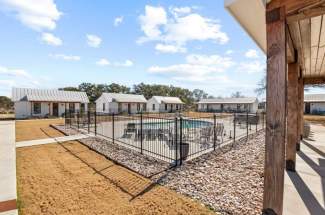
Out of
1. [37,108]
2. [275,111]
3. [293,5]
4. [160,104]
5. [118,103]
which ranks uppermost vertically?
[293,5]

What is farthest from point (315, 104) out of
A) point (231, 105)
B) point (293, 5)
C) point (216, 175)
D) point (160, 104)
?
point (293, 5)

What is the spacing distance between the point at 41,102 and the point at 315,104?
1992 inches

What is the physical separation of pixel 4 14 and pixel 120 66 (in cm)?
3466

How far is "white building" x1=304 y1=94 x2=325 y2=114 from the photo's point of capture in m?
37.4

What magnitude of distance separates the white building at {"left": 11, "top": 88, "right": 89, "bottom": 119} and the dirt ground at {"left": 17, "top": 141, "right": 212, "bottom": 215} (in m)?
22.0

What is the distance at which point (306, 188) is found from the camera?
3.99m

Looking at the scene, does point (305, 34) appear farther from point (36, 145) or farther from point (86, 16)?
point (86, 16)

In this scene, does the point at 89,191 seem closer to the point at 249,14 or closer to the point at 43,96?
the point at 249,14

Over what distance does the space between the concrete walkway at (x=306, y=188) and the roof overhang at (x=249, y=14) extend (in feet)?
9.84

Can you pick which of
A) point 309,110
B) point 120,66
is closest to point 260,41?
point 120,66

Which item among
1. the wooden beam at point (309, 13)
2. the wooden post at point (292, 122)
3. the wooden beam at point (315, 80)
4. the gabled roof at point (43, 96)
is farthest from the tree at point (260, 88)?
the wooden beam at point (309, 13)

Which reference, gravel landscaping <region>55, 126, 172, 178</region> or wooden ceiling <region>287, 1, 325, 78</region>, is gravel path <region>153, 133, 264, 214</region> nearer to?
gravel landscaping <region>55, 126, 172, 178</region>

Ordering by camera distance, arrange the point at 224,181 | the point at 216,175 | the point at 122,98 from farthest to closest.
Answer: the point at 122,98
the point at 216,175
the point at 224,181

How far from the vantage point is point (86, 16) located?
11656 millimetres
